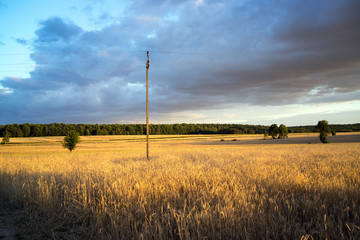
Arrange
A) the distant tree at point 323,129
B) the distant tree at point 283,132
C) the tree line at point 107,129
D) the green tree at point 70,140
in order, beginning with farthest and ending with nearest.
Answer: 1. the tree line at point 107,129
2. the distant tree at point 283,132
3. the distant tree at point 323,129
4. the green tree at point 70,140

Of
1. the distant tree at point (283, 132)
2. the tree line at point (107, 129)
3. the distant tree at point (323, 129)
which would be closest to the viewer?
the distant tree at point (323, 129)

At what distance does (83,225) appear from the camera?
478 cm

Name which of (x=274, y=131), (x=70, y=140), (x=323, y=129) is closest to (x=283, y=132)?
(x=274, y=131)

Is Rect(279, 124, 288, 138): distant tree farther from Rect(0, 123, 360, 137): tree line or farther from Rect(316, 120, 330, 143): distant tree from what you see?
Rect(316, 120, 330, 143): distant tree

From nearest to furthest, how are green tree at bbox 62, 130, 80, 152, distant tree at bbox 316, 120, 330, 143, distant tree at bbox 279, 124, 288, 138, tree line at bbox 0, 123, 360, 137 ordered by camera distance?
green tree at bbox 62, 130, 80, 152, distant tree at bbox 316, 120, 330, 143, distant tree at bbox 279, 124, 288, 138, tree line at bbox 0, 123, 360, 137

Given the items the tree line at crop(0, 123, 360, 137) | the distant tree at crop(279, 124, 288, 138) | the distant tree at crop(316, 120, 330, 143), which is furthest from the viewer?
the tree line at crop(0, 123, 360, 137)

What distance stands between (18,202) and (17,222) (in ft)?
6.11

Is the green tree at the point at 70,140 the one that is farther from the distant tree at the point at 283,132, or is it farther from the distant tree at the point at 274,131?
the distant tree at the point at 283,132

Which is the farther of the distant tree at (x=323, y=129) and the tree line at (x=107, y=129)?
the tree line at (x=107, y=129)

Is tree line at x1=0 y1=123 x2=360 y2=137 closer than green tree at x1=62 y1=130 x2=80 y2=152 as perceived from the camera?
No

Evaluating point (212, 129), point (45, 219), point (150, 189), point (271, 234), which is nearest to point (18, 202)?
point (45, 219)

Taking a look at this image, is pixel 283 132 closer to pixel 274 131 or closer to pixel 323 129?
pixel 274 131

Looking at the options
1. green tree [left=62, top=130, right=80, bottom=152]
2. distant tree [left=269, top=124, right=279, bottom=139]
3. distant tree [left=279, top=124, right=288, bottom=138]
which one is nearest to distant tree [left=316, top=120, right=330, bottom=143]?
distant tree [left=269, top=124, right=279, bottom=139]

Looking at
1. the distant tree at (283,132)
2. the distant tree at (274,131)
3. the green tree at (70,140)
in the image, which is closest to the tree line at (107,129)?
the distant tree at (274,131)
